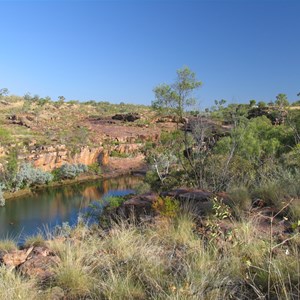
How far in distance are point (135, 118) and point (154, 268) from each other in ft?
169

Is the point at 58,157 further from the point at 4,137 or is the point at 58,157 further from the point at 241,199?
the point at 241,199

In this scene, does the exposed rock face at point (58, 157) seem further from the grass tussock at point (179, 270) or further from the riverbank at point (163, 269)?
the grass tussock at point (179, 270)

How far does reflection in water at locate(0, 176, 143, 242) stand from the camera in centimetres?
1952

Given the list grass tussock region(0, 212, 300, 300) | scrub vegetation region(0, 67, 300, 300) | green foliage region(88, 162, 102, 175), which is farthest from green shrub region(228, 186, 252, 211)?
green foliage region(88, 162, 102, 175)

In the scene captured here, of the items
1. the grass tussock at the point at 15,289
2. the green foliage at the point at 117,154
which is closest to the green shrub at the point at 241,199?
the grass tussock at the point at 15,289

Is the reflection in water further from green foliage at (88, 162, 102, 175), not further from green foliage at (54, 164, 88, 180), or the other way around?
green foliage at (88, 162, 102, 175)

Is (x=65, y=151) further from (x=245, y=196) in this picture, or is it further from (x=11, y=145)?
(x=245, y=196)

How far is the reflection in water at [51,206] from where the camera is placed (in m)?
19.5

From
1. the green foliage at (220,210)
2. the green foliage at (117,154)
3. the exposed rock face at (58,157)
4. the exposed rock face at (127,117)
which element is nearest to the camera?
the green foliage at (220,210)

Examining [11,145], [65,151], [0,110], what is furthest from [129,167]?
[0,110]

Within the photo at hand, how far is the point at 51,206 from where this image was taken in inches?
976

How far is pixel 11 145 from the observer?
1292 inches

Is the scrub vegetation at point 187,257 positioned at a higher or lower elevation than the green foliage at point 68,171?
higher

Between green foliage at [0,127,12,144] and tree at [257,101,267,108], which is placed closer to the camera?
green foliage at [0,127,12,144]
